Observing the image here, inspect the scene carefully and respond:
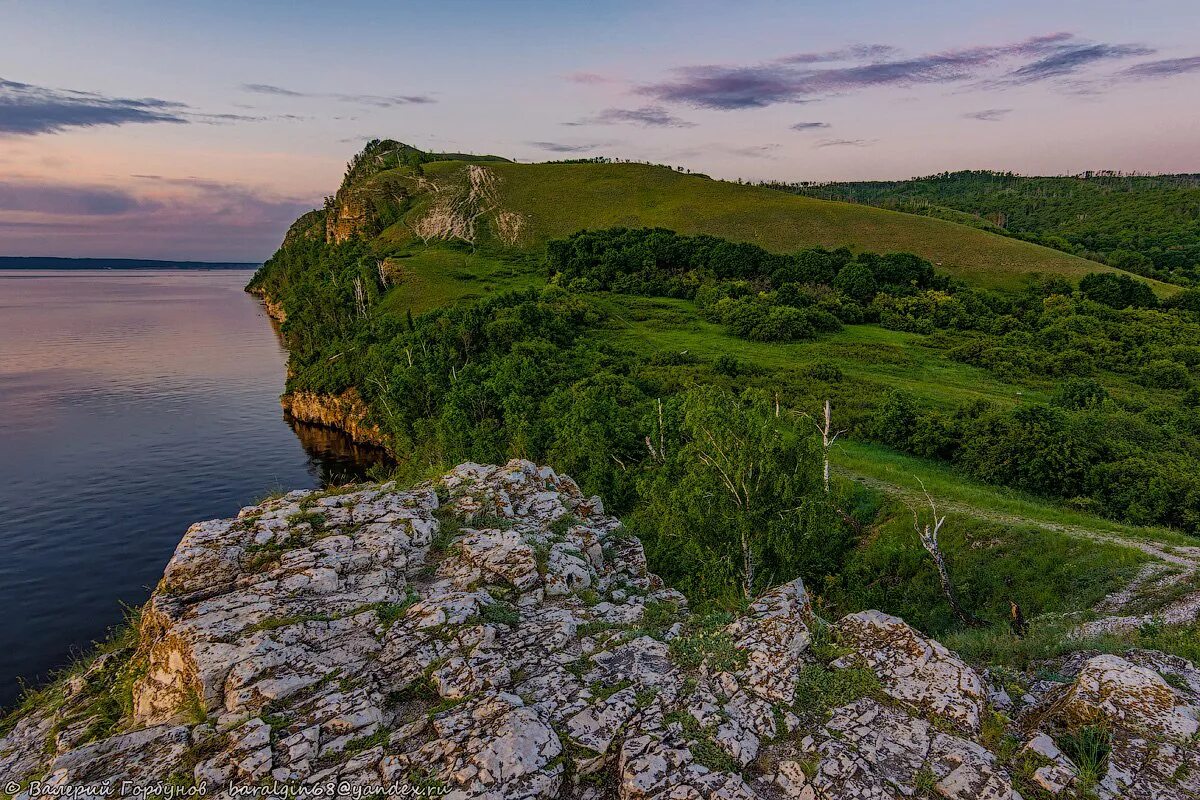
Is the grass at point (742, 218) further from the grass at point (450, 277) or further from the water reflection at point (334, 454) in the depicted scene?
the water reflection at point (334, 454)

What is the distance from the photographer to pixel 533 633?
13133 millimetres

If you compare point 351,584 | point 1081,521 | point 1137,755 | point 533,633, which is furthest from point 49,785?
point 1081,521

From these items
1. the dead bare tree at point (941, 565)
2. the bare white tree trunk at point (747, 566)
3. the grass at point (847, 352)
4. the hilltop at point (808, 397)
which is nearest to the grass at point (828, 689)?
the hilltop at point (808, 397)

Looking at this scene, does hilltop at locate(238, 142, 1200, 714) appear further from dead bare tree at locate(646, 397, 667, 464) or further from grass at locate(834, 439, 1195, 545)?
dead bare tree at locate(646, 397, 667, 464)

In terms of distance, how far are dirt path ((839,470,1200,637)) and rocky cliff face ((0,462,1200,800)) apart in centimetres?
572

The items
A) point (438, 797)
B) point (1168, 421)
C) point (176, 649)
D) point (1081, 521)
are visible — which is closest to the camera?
point (438, 797)

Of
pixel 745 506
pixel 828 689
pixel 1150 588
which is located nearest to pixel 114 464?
pixel 745 506

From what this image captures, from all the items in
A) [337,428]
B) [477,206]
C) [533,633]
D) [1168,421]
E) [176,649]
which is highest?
[477,206]

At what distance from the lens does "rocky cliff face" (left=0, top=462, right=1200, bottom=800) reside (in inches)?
359

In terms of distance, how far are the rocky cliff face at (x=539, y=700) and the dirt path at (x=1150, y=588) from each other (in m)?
5.72

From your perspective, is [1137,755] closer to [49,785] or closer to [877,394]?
[49,785]

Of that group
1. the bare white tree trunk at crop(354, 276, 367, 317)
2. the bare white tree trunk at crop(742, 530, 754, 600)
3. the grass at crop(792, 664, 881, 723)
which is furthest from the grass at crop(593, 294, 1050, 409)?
the grass at crop(792, 664, 881, 723)

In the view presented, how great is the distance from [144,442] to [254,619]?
63.1 meters

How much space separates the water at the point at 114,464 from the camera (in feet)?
111
